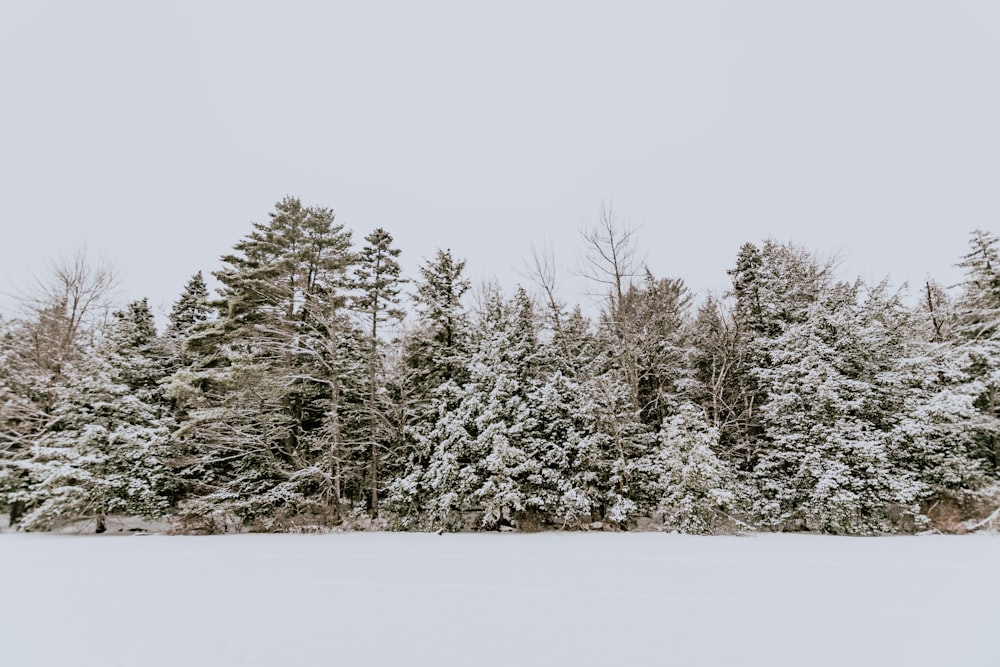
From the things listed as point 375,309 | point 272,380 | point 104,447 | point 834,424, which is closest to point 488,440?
point 375,309

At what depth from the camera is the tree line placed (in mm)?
13789

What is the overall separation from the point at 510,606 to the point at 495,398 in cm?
903

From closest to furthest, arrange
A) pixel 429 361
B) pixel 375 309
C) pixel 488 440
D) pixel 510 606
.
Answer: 1. pixel 510 606
2. pixel 488 440
3. pixel 429 361
4. pixel 375 309

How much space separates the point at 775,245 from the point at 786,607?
56.8ft

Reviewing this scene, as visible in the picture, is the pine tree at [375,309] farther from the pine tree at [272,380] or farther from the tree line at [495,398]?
the pine tree at [272,380]

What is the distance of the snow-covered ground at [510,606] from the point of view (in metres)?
4.31

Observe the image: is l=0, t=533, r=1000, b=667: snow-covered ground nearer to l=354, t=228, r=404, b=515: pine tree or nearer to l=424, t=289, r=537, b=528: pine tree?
l=424, t=289, r=537, b=528: pine tree

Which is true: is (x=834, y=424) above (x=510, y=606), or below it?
above

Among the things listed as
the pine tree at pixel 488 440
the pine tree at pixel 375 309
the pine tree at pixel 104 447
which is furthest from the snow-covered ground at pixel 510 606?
the pine tree at pixel 375 309

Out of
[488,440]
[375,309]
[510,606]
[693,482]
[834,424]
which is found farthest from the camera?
[375,309]

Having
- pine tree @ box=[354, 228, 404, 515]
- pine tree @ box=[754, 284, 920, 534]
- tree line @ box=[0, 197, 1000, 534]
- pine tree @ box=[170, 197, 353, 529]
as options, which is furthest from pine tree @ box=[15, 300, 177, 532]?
pine tree @ box=[754, 284, 920, 534]

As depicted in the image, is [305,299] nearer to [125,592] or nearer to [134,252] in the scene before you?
[125,592]

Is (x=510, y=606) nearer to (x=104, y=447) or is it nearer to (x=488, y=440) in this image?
(x=488, y=440)

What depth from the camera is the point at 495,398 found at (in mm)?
14836
